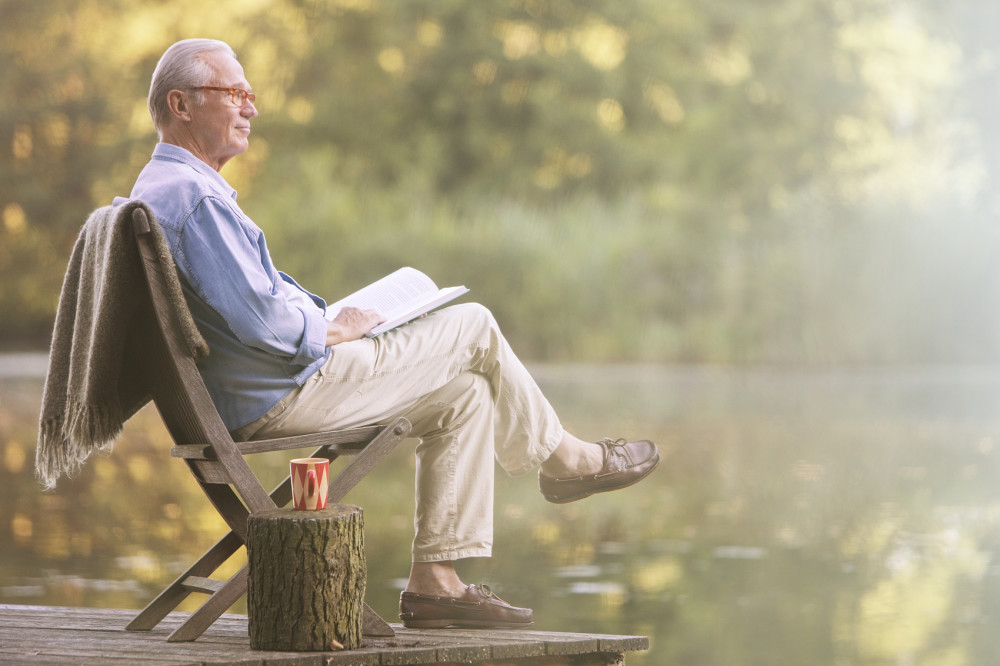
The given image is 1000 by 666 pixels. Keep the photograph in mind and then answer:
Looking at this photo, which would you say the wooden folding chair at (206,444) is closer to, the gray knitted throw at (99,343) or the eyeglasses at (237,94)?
the gray knitted throw at (99,343)

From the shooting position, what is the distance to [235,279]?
1939mm

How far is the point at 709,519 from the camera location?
6.71m

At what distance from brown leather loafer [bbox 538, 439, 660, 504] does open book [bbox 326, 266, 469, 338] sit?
1.28ft

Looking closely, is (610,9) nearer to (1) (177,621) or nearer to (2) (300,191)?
(2) (300,191)

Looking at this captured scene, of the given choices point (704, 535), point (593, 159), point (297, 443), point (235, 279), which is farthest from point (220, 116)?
point (593, 159)

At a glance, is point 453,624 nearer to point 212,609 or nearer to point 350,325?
point 212,609

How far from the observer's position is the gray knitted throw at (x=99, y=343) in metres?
1.89

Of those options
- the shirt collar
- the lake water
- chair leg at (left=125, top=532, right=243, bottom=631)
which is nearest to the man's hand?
the shirt collar

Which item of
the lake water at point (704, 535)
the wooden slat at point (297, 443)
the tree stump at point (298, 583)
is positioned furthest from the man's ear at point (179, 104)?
the lake water at point (704, 535)

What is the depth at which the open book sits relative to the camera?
2104 mm

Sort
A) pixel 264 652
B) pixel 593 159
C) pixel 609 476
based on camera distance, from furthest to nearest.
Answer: pixel 593 159 < pixel 609 476 < pixel 264 652

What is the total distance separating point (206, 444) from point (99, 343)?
21 cm

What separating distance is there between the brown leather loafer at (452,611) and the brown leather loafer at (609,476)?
239mm

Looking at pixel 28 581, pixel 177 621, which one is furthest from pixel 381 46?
pixel 177 621
